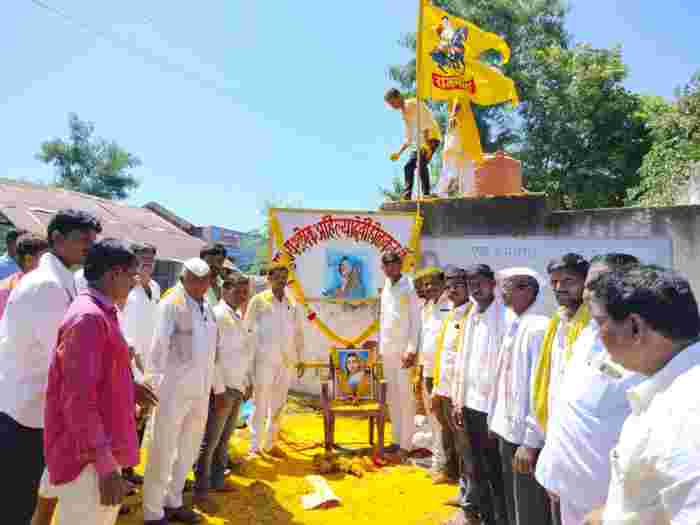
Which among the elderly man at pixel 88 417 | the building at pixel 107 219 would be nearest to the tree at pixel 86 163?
the building at pixel 107 219

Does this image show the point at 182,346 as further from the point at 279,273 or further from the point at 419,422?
the point at 419,422

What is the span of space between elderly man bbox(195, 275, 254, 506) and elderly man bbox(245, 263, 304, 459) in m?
0.69

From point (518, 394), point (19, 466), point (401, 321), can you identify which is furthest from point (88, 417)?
point (401, 321)

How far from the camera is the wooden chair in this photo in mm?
5699

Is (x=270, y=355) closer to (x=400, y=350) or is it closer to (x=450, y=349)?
(x=400, y=350)

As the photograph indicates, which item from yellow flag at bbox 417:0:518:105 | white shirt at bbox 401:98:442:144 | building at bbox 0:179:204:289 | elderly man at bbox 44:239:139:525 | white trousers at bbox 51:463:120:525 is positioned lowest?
white trousers at bbox 51:463:120:525

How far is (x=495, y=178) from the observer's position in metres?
7.62

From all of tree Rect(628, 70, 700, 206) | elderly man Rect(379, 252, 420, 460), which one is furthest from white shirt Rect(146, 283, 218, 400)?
tree Rect(628, 70, 700, 206)

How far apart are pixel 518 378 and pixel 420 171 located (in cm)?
552

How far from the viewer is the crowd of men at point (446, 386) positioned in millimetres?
1389

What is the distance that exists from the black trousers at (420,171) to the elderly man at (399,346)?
Answer: 7.92ft

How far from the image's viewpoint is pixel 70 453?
7.18 ft

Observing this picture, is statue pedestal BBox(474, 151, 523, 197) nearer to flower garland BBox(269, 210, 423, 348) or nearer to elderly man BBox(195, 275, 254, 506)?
flower garland BBox(269, 210, 423, 348)

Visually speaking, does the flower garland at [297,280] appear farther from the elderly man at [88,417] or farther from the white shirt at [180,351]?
the elderly man at [88,417]
